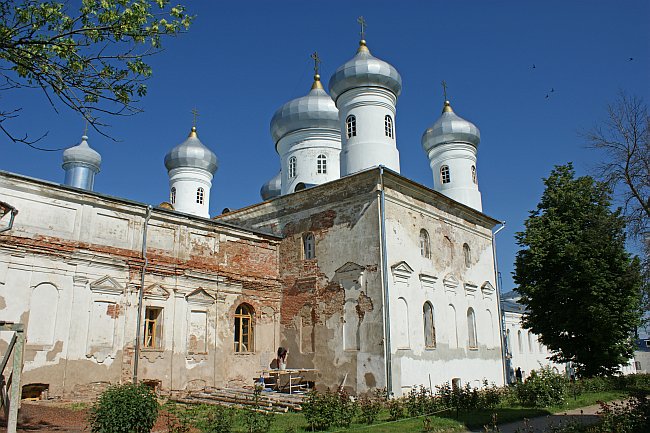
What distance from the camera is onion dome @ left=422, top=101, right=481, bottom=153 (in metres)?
27.0

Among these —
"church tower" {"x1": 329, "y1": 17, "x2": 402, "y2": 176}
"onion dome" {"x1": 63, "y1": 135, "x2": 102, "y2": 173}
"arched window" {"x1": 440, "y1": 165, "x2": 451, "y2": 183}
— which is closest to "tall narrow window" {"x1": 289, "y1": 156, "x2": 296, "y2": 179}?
"church tower" {"x1": 329, "y1": 17, "x2": 402, "y2": 176}

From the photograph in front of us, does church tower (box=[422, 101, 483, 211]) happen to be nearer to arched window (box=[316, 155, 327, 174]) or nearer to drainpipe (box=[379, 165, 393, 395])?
arched window (box=[316, 155, 327, 174])

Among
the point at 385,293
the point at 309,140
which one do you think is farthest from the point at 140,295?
the point at 309,140

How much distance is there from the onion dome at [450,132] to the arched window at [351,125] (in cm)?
719

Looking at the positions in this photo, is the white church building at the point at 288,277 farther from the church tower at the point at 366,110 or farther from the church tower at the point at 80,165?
the church tower at the point at 80,165

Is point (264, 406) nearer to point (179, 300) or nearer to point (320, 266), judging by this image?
point (179, 300)

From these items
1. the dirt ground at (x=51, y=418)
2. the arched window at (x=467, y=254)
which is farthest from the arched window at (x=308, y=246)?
the dirt ground at (x=51, y=418)

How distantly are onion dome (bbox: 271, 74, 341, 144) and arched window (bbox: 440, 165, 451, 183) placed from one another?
5749 millimetres

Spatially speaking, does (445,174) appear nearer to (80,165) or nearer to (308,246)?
(308,246)

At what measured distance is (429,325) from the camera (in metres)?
19.6

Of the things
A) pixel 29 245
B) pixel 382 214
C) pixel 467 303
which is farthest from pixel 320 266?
pixel 29 245

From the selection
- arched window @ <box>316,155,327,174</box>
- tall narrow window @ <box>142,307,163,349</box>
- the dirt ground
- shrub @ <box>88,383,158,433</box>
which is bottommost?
the dirt ground

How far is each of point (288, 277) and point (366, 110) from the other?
7266 mm

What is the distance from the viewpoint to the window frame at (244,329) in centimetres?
1897
